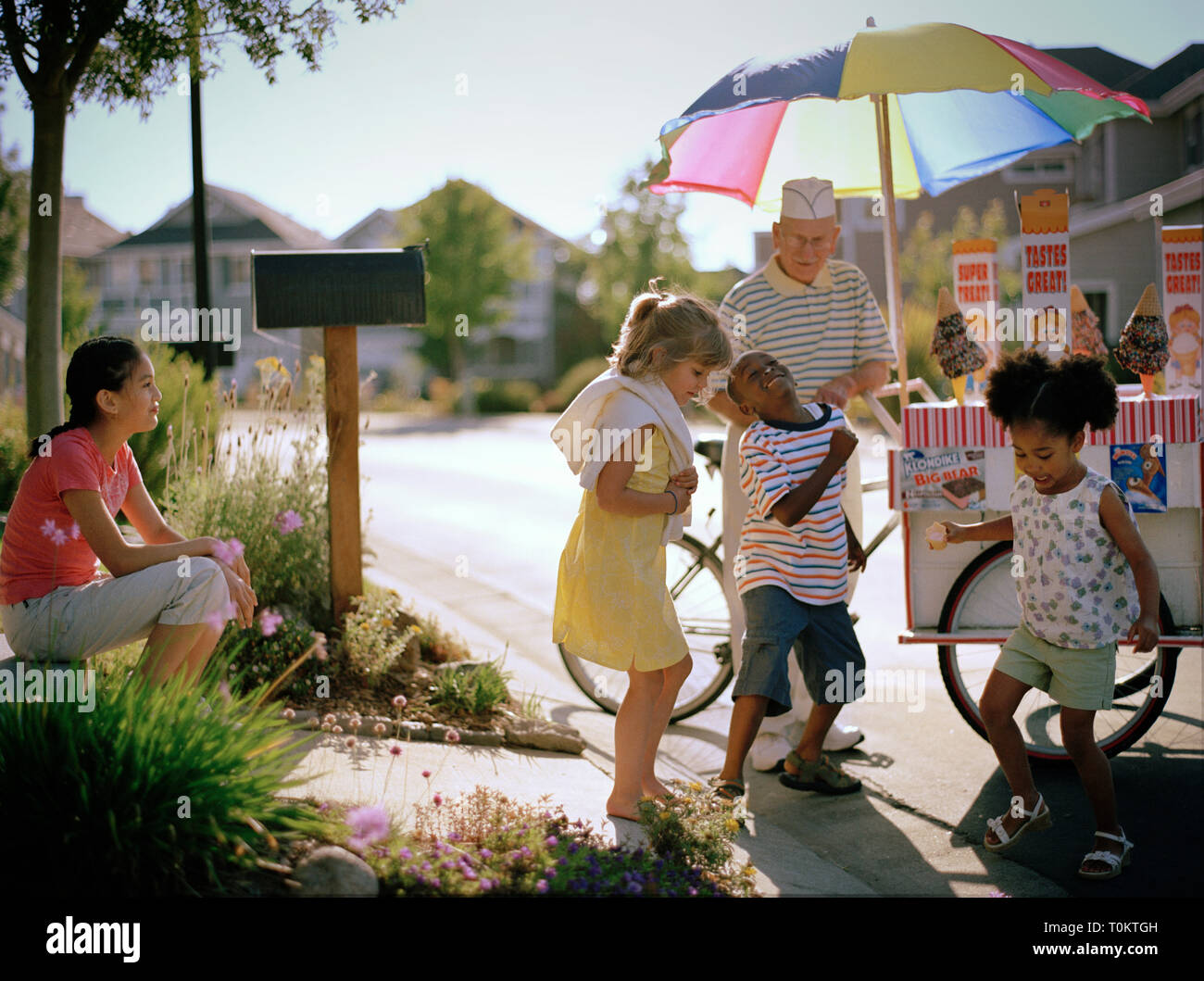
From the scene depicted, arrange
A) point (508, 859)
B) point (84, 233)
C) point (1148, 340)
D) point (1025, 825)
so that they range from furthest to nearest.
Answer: point (84, 233), point (1148, 340), point (1025, 825), point (508, 859)

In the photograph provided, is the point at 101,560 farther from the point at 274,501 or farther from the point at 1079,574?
the point at 1079,574

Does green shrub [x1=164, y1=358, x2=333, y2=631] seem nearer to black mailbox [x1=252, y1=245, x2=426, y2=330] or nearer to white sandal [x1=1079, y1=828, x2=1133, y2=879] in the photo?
black mailbox [x1=252, y1=245, x2=426, y2=330]

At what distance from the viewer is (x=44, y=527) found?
3.46m

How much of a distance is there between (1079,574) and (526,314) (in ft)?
181

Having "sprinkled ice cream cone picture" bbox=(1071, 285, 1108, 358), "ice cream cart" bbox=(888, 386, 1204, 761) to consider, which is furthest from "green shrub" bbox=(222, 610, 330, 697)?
"sprinkled ice cream cone picture" bbox=(1071, 285, 1108, 358)

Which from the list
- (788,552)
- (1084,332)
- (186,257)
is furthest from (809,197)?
(186,257)

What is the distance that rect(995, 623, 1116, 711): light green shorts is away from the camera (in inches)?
149

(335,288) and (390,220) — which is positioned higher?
(390,220)

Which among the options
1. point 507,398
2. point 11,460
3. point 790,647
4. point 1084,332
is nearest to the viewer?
point 790,647

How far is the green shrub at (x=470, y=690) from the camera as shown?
4.81 metres

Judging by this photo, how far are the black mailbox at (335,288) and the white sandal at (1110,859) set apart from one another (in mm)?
3364

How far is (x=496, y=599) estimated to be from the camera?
8.27 meters

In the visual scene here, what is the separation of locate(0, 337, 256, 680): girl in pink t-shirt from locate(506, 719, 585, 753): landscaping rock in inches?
56.4
